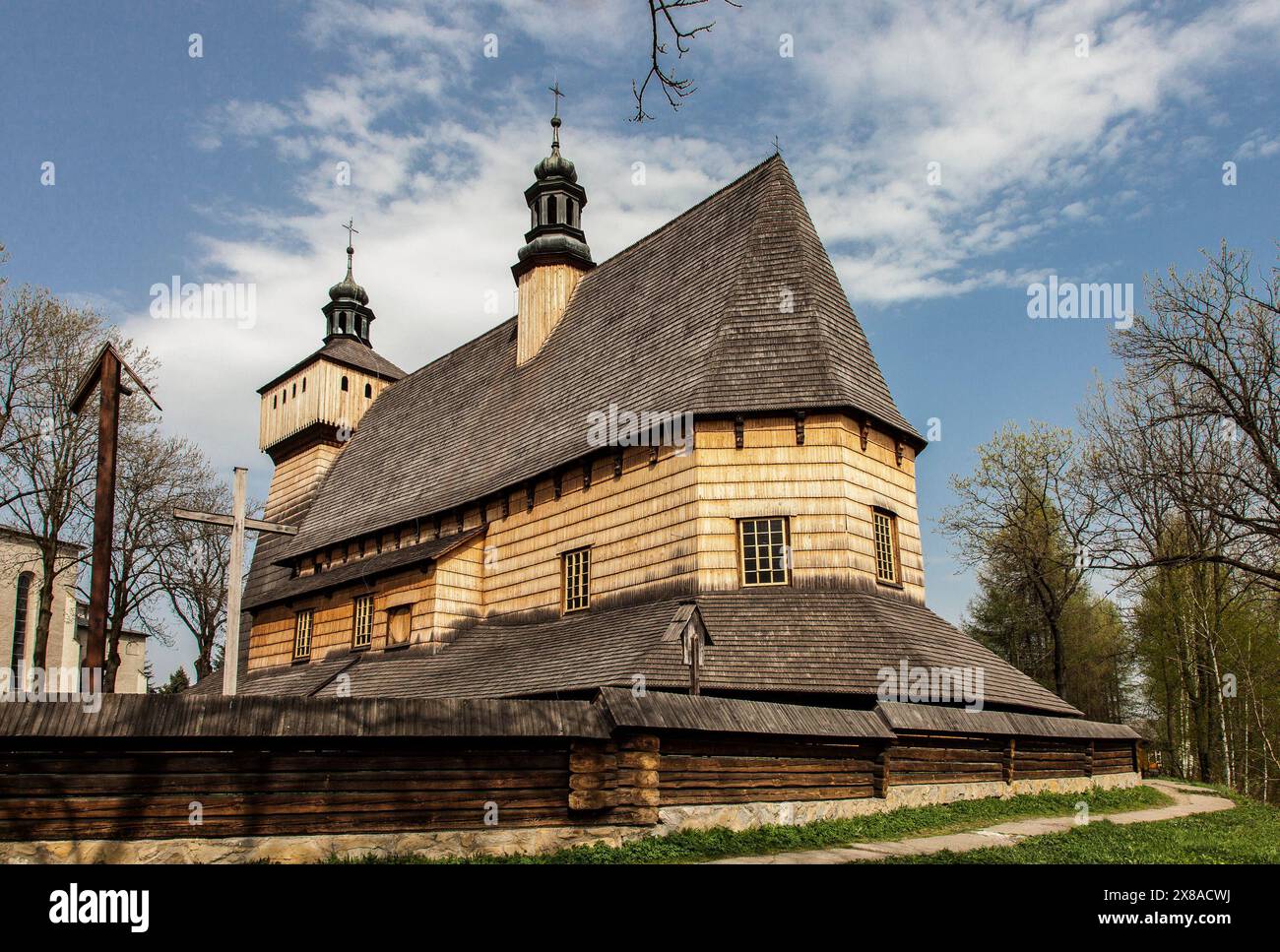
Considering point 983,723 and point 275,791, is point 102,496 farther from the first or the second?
point 983,723

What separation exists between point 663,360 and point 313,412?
18709 millimetres

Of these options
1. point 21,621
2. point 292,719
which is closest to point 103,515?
point 292,719

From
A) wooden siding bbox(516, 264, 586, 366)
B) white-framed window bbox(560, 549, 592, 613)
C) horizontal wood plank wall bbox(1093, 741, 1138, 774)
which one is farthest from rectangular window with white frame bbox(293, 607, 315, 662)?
horizontal wood plank wall bbox(1093, 741, 1138, 774)

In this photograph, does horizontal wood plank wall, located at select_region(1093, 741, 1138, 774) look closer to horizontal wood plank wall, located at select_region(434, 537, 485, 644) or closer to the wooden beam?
horizontal wood plank wall, located at select_region(434, 537, 485, 644)

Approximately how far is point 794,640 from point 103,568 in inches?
394

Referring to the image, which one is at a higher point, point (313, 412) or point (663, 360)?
point (313, 412)

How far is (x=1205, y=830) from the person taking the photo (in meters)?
13.8

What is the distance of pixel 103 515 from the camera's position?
10.0 metres

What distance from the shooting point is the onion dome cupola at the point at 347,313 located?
127ft

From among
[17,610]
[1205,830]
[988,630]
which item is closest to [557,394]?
[1205,830]

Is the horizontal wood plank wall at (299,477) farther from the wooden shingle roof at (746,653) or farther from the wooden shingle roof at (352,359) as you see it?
the wooden shingle roof at (746,653)

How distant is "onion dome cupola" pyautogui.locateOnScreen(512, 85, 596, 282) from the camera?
1054 inches
